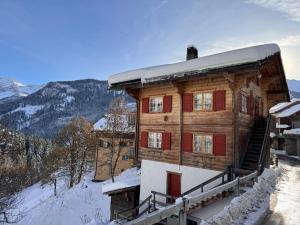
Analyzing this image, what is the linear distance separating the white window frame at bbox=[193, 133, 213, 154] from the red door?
2.43m

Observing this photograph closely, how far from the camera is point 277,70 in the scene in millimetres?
19422

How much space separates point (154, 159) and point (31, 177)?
58.2m

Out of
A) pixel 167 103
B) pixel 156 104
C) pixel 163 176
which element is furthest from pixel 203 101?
pixel 163 176

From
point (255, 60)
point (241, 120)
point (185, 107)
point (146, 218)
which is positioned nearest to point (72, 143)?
point (185, 107)

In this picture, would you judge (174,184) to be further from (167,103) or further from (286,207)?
(286,207)

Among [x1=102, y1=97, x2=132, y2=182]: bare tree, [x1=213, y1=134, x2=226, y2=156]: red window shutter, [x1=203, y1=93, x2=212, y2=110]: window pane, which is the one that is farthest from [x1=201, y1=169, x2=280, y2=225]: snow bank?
[x1=102, y1=97, x2=132, y2=182]: bare tree

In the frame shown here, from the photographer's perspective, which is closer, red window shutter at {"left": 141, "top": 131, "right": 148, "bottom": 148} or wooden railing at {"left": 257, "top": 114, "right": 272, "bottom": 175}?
wooden railing at {"left": 257, "top": 114, "right": 272, "bottom": 175}

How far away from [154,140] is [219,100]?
20.0 ft

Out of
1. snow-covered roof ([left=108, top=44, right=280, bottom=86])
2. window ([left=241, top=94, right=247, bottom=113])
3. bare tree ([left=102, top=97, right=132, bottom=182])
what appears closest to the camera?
snow-covered roof ([left=108, top=44, right=280, bottom=86])

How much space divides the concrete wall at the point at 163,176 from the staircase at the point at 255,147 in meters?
1.85

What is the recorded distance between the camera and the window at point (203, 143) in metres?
16.4

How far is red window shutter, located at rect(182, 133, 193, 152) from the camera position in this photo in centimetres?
1723

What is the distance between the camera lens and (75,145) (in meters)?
40.7

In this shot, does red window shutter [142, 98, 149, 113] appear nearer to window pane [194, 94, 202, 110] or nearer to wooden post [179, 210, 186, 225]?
window pane [194, 94, 202, 110]
